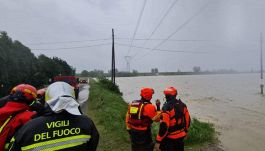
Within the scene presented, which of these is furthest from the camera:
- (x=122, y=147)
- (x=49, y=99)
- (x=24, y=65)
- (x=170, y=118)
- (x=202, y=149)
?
(x=24, y=65)

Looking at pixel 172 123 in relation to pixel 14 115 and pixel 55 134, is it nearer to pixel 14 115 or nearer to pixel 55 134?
pixel 14 115

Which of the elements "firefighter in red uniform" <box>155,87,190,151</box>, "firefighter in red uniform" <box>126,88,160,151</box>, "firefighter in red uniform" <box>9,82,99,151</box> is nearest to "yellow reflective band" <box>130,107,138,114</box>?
"firefighter in red uniform" <box>126,88,160,151</box>

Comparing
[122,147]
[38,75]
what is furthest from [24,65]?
[122,147]

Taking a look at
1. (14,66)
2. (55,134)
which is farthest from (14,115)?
(14,66)

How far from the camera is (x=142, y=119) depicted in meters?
6.30

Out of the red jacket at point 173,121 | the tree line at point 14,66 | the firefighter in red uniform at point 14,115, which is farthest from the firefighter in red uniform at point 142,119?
the tree line at point 14,66

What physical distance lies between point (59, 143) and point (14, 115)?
1086mm

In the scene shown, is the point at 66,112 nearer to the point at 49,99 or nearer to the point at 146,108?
the point at 49,99

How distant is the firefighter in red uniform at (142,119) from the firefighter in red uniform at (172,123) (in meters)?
0.22

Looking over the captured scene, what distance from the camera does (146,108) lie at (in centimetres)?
623

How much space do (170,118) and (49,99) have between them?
3622 millimetres

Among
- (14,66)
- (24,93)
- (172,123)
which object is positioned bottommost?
(172,123)

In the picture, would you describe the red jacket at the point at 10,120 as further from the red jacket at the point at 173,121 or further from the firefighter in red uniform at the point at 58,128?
the red jacket at the point at 173,121

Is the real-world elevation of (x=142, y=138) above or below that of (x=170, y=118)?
below
